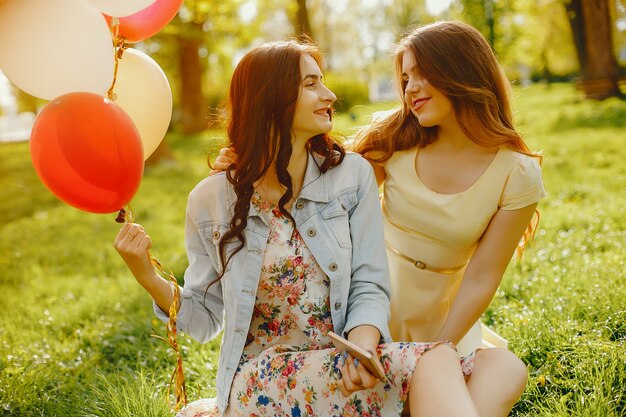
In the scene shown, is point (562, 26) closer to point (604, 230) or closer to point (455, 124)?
point (604, 230)

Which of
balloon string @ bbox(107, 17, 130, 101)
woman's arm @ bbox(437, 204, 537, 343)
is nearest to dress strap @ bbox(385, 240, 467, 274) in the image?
woman's arm @ bbox(437, 204, 537, 343)

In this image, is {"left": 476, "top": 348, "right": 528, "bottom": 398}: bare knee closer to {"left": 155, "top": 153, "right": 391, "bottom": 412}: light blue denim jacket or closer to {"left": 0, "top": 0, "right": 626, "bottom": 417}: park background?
{"left": 155, "top": 153, "right": 391, "bottom": 412}: light blue denim jacket

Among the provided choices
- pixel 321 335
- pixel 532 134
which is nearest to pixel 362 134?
pixel 321 335

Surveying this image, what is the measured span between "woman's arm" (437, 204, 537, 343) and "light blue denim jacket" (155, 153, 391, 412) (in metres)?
0.35

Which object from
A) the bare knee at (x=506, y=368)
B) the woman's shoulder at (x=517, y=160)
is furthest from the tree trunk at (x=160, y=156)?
the bare knee at (x=506, y=368)

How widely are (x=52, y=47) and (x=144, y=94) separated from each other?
0.40 metres

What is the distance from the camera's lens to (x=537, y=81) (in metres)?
29.0

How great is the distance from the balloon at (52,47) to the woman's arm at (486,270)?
1.50 metres

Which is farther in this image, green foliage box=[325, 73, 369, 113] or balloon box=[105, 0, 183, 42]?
green foliage box=[325, 73, 369, 113]

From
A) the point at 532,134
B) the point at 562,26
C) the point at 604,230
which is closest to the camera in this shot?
the point at 604,230

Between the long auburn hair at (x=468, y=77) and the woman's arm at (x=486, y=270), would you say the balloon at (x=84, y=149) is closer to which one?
the long auburn hair at (x=468, y=77)

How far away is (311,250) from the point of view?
215 cm

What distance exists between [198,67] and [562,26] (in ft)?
29.5

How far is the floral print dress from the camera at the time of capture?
1.86 metres
